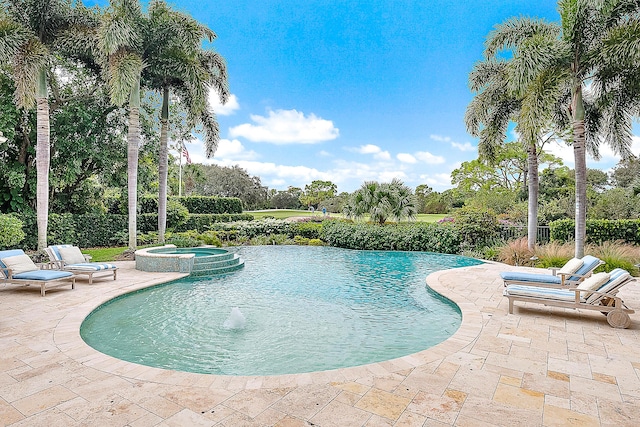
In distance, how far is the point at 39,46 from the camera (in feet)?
34.9

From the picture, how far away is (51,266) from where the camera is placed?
8633 millimetres

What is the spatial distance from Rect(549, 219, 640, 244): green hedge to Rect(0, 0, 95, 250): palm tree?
59.9ft

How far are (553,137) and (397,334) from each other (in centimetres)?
2580

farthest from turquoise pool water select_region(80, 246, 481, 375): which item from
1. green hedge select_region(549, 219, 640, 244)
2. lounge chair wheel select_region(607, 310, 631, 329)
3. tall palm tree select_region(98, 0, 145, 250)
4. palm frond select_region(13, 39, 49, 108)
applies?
palm frond select_region(13, 39, 49, 108)

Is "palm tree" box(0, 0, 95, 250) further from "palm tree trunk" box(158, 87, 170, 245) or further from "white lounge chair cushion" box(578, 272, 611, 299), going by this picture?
"white lounge chair cushion" box(578, 272, 611, 299)

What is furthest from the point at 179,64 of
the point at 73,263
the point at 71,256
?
the point at 73,263

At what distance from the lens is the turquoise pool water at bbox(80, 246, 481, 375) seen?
459 centimetres

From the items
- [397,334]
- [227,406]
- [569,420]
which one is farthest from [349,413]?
[397,334]

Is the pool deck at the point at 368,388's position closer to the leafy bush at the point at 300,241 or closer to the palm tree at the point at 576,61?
the palm tree at the point at 576,61

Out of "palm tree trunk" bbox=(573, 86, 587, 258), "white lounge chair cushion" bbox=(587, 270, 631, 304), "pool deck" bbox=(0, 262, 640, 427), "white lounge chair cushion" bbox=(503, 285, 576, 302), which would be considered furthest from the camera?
"palm tree trunk" bbox=(573, 86, 587, 258)

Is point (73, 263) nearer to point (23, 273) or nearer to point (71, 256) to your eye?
point (71, 256)

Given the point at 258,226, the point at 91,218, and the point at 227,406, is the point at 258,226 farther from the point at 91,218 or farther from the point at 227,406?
the point at 227,406

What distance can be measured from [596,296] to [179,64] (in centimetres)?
1431

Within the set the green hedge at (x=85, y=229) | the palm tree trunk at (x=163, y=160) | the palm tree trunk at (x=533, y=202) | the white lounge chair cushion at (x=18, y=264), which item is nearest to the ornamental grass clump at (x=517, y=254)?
the palm tree trunk at (x=533, y=202)
